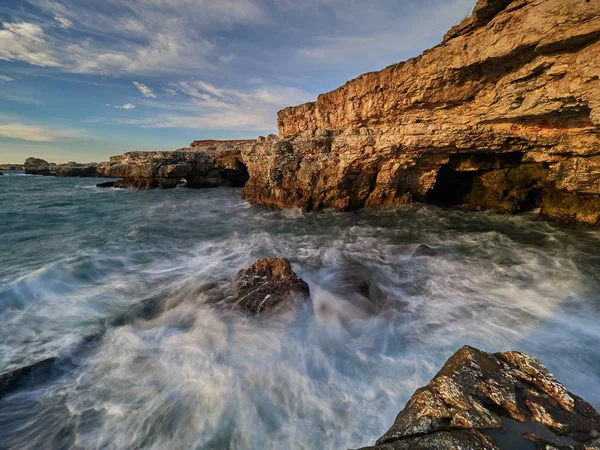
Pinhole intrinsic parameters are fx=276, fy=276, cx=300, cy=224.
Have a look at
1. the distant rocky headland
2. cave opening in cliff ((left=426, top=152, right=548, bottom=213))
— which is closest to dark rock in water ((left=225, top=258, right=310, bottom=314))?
the distant rocky headland

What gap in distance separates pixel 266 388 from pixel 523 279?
A: 655 centimetres

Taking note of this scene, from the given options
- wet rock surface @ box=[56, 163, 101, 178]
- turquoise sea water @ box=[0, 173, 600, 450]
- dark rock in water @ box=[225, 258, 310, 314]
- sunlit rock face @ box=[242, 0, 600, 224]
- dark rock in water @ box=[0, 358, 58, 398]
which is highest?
sunlit rock face @ box=[242, 0, 600, 224]

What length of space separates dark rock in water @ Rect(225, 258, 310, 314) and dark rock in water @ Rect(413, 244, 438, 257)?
417cm

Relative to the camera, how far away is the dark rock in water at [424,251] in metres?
8.09

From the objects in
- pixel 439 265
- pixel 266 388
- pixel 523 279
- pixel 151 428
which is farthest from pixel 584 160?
pixel 151 428

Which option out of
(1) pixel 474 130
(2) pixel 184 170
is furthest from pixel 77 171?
(1) pixel 474 130

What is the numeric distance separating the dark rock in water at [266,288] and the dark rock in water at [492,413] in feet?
11.1

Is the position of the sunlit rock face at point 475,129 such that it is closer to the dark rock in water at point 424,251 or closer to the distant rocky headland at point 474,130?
the distant rocky headland at point 474,130

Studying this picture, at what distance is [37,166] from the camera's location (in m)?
55.0

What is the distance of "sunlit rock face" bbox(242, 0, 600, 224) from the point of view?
7.03 m

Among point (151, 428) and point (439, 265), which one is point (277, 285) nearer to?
point (151, 428)

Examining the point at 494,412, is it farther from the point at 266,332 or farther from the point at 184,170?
the point at 184,170

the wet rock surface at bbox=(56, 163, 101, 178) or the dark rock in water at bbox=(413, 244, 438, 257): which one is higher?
the wet rock surface at bbox=(56, 163, 101, 178)

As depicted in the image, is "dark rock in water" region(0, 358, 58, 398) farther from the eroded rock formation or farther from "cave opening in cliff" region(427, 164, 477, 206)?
the eroded rock formation
